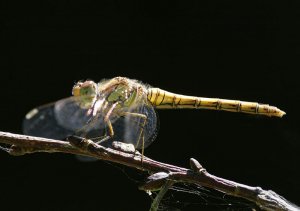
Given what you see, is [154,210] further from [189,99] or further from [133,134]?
[189,99]

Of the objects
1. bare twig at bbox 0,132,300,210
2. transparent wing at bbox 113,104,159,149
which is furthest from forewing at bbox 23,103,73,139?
bare twig at bbox 0,132,300,210

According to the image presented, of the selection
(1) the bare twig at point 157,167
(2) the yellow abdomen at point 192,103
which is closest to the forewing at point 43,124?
(1) the bare twig at point 157,167

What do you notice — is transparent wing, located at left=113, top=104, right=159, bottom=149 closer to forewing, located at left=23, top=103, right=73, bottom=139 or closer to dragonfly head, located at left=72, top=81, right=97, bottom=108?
dragonfly head, located at left=72, top=81, right=97, bottom=108

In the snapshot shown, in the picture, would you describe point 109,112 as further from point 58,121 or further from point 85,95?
point 58,121

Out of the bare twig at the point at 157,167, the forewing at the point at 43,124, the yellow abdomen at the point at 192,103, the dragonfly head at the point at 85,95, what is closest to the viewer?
the bare twig at the point at 157,167

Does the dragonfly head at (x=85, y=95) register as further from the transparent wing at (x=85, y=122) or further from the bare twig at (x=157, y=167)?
the bare twig at (x=157, y=167)
